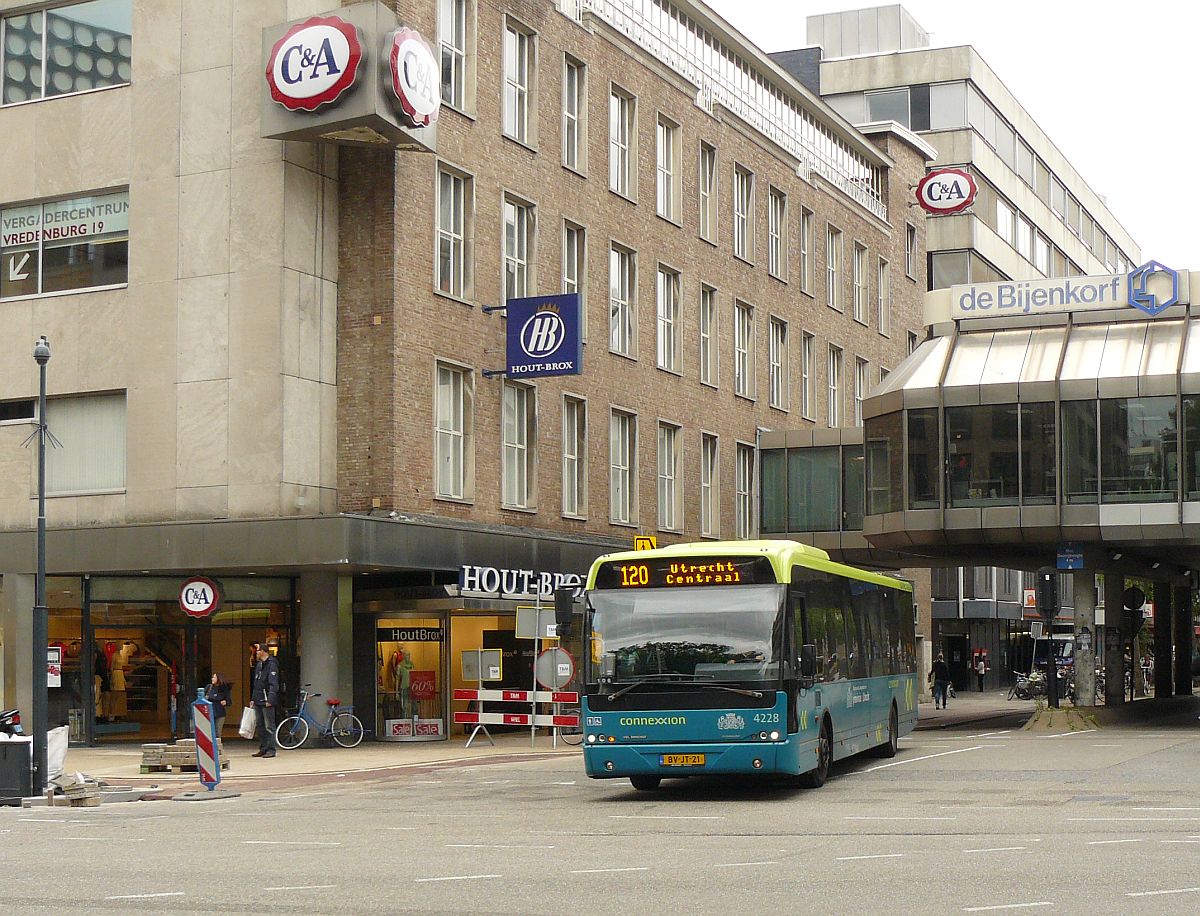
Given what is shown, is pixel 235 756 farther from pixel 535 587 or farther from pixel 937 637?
pixel 937 637

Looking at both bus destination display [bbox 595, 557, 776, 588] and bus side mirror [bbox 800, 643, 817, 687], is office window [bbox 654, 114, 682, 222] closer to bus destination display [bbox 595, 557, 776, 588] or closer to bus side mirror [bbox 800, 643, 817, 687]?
bus destination display [bbox 595, 557, 776, 588]

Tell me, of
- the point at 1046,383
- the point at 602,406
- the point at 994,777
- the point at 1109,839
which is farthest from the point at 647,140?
the point at 1109,839

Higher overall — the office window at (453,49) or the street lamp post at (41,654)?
the office window at (453,49)

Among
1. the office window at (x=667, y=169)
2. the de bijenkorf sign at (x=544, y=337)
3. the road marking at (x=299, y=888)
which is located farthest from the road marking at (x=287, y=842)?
the office window at (x=667, y=169)

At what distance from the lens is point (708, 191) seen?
4691 cm

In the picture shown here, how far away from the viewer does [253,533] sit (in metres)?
31.1

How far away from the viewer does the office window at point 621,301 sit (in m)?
41.2

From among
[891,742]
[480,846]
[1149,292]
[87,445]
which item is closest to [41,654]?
[87,445]

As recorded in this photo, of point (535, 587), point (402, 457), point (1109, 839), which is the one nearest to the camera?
point (1109, 839)

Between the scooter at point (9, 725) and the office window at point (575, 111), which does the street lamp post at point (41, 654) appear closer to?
the scooter at point (9, 725)

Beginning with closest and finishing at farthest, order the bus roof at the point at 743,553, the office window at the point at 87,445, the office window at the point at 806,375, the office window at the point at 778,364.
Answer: the bus roof at the point at 743,553
the office window at the point at 87,445
the office window at the point at 778,364
the office window at the point at 806,375

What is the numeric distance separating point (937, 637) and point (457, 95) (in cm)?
4021

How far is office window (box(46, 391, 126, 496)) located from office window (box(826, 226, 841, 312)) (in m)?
26.6

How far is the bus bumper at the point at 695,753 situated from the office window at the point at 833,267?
117ft
